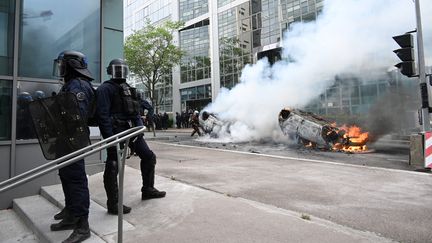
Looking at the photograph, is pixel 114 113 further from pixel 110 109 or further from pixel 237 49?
pixel 237 49

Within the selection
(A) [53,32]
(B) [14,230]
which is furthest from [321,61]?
(B) [14,230]

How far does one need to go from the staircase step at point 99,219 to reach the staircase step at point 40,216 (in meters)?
0.07

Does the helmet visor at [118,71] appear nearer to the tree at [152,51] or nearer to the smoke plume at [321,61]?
the smoke plume at [321,61]

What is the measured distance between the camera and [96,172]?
5.52 m

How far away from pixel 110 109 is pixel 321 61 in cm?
1015

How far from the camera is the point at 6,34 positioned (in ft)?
14.7

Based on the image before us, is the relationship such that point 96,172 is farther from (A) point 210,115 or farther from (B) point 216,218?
(A) point 210,115

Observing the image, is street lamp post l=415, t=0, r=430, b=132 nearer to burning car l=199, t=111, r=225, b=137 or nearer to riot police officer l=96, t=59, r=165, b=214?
riot police officer l=96, t=59, r=165, b=214

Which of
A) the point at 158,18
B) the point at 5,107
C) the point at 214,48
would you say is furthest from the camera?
the point at 158,18

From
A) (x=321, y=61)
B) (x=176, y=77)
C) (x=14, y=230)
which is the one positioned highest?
(x=176, y=77)

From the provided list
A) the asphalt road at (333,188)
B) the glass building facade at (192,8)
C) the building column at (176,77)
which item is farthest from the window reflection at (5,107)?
the building column at (176,77)

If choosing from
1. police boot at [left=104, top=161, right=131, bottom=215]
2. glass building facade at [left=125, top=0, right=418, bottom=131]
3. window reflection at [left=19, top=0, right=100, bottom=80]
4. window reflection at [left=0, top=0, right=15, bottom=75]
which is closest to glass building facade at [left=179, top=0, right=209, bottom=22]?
glass building facade at [left=125, top=0, right=418, bottom=131]

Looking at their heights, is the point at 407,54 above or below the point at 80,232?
Answer: above

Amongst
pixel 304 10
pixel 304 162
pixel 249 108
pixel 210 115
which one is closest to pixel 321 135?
pixel 304 162
